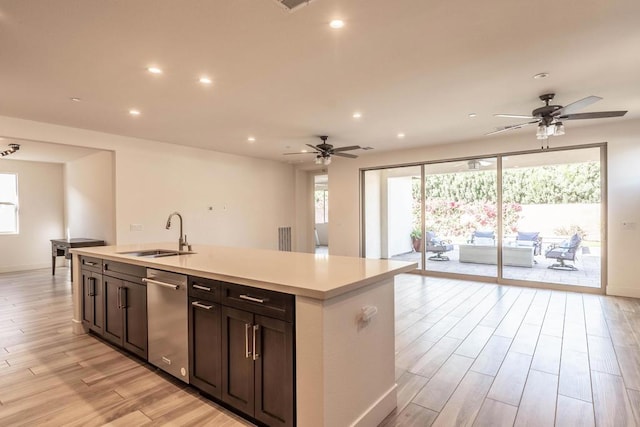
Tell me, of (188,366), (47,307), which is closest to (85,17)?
(188,366)

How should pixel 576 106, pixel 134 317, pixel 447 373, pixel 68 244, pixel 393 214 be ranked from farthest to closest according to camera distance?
pixel 393 214
pixel 68 244
pixel 576 106
pixel 134 317
pixel 447 373

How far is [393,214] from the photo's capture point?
7.55 meters

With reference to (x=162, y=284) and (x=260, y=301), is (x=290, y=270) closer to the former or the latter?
(x=260, y=301)

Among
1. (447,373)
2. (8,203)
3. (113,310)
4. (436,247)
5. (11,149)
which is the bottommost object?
(447,373)

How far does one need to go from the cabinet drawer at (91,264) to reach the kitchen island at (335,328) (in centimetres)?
114

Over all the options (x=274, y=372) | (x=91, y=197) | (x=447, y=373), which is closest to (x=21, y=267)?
(x=91, y=197)

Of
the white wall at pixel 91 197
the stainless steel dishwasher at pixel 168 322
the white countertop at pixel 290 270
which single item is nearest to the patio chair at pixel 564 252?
the white countertop at pixel 290 270

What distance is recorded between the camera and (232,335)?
1982 mm

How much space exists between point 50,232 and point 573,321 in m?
10.0

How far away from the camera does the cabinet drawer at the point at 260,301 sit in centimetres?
169

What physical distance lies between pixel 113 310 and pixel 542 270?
629cm

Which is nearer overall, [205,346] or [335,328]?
[335,328]

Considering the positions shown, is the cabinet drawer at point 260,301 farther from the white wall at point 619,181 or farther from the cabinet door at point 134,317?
the white wall at point 619,181

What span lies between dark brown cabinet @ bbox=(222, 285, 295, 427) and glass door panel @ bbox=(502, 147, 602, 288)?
5387 millimetres
